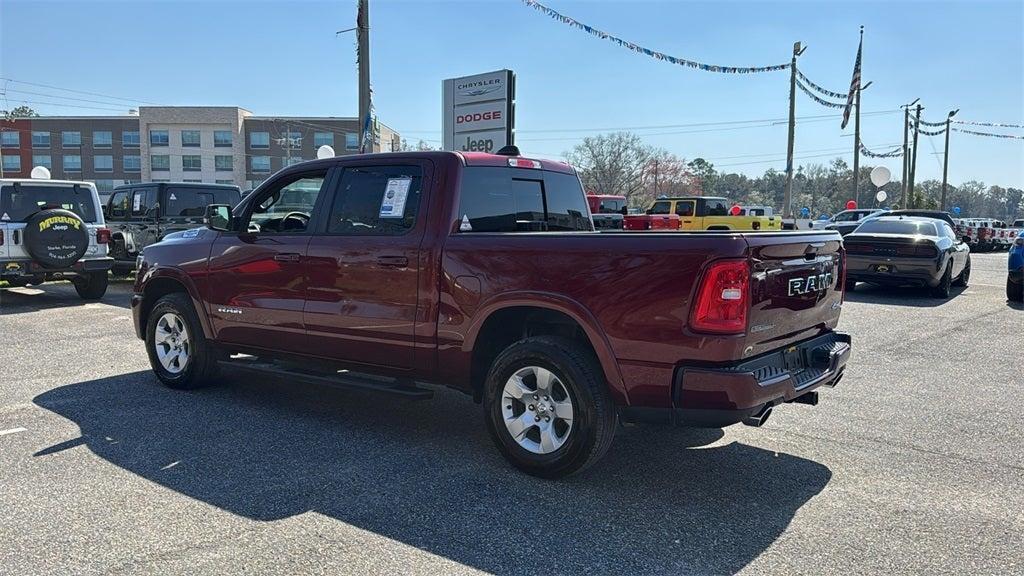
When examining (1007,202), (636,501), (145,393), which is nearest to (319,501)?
(636,501)

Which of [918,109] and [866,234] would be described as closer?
[866,234]

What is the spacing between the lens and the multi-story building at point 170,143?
250ft

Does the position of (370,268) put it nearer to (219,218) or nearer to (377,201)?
(377,201)

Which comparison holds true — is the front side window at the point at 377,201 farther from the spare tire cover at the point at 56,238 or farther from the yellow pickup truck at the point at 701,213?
the yellow pickup truck at the point at 701,213

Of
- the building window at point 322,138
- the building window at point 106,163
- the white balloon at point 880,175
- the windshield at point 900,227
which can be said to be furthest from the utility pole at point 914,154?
the building window at point 106,163

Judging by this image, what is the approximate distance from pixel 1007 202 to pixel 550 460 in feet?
490

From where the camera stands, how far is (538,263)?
4.05 metres

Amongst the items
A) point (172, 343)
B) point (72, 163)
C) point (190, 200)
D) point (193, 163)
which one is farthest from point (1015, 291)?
point (72, 163)

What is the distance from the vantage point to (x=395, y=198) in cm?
483

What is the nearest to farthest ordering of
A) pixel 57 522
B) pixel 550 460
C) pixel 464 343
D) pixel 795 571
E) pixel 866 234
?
1. pixel 795 571
2. pixel 57 522
3. pixel 550 460
4. pixel 464 343
5. pixel 866 234

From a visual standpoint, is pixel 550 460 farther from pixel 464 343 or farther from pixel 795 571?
pixel 795 571

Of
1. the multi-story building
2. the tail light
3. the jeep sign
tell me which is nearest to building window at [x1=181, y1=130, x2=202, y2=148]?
the multi-story building

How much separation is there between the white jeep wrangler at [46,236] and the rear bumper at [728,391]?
34.0 ft

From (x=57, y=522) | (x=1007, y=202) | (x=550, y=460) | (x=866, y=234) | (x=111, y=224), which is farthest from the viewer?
(x=1007, y=202)
